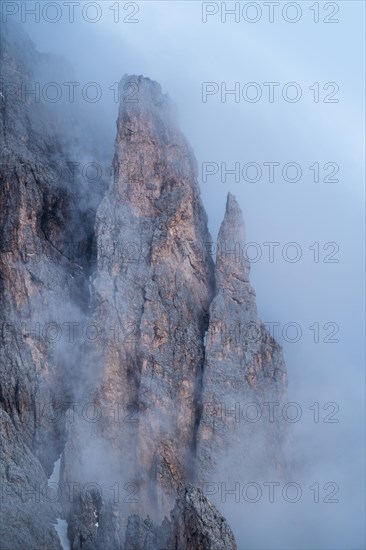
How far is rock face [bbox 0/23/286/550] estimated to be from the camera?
2859 inches

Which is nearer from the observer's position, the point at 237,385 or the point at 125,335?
the point at 237,385

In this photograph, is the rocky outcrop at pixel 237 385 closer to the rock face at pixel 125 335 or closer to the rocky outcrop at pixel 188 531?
the rock face at pixel 125 335

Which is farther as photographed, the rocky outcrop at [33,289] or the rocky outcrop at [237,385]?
the rocky outcrop at [237,385]

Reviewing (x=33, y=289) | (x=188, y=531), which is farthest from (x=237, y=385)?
(x=33, y=289)

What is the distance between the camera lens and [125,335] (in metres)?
77.8

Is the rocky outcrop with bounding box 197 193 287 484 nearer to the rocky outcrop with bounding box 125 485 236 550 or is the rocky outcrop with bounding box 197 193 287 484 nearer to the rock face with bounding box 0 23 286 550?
the rock face with bounding box 0 23 286 550

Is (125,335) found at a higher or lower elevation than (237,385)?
higher

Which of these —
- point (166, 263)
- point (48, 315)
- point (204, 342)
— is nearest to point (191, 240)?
point (166, 263)

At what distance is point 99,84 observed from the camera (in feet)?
362

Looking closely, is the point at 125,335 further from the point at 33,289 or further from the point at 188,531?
the point at 188,531

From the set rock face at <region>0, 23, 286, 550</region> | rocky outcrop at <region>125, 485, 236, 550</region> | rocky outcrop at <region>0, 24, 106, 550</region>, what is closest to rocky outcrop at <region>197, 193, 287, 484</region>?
→ rock face at <region>0, 23, 286, 550</region>

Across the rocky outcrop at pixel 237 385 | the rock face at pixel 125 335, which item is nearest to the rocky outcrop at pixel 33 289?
the rock face at pixel 125 335

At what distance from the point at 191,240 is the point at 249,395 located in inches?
618

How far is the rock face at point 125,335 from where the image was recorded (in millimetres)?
72625
